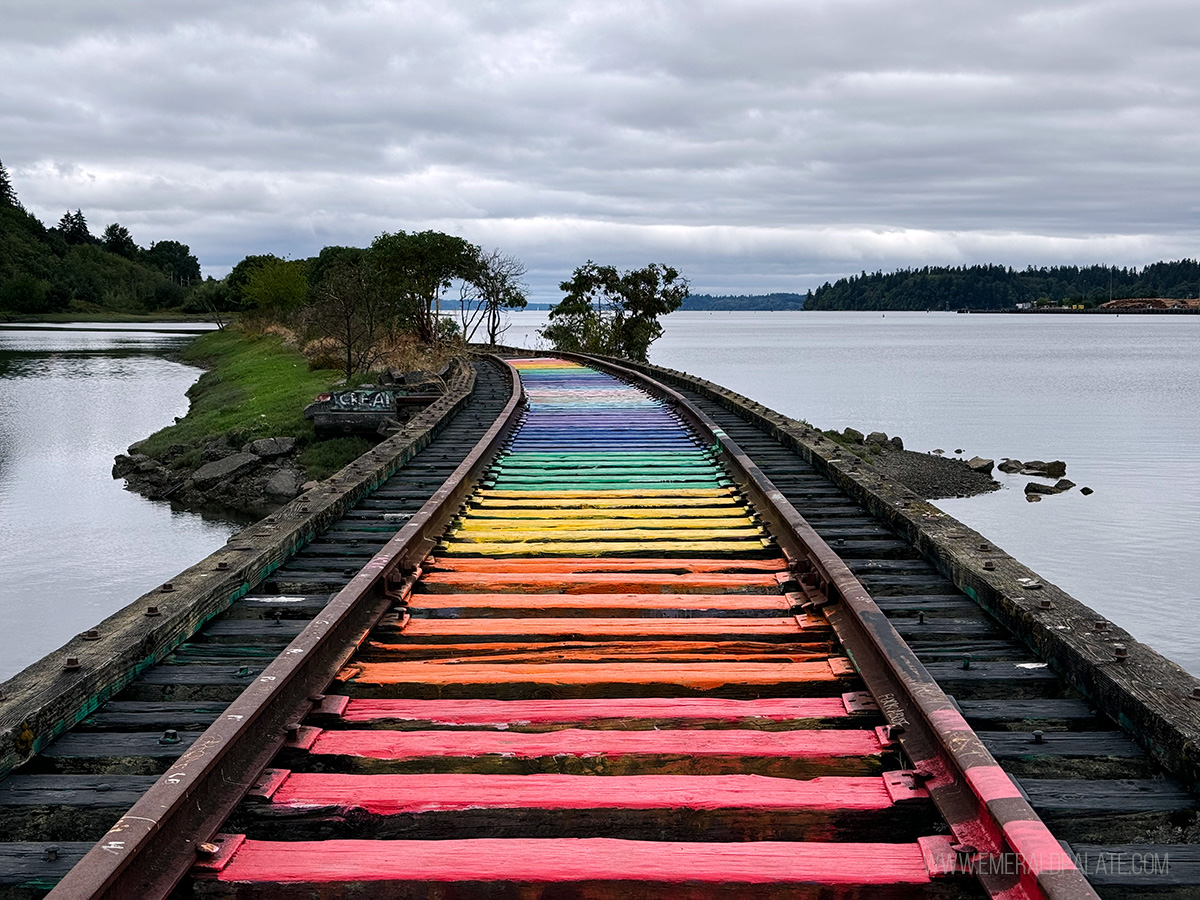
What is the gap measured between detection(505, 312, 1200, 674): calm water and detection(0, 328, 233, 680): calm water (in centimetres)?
1416

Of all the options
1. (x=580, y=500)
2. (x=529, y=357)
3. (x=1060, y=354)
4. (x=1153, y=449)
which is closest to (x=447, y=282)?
(x=529, y=357)

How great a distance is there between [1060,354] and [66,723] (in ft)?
354

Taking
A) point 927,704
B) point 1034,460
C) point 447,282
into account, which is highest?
point 447,282

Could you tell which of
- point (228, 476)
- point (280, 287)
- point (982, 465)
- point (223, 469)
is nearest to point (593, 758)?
point (228, 476)

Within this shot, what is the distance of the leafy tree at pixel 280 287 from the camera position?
186ft

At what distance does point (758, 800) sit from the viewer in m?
3.37

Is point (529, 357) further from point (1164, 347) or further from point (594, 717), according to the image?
point (1164, 347)

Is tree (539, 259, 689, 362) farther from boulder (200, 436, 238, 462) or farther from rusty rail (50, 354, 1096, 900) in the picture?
rusty rail (50, 354, 1096, 900)

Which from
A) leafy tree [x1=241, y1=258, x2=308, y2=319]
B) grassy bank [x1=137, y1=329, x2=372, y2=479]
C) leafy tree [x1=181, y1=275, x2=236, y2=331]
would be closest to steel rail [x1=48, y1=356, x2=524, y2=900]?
grassy bank [x1=137, y1=329, x2=372, y2=479]

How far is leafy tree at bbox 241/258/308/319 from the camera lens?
5656 centimetres

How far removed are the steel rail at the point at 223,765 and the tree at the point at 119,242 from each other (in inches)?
7439

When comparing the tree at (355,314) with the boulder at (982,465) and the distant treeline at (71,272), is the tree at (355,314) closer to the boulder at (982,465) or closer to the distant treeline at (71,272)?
the boulder at (982,465)

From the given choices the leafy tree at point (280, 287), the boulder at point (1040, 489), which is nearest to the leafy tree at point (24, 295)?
the leafy tree at point (280, 287)

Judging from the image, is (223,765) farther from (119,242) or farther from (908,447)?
(119,242)
